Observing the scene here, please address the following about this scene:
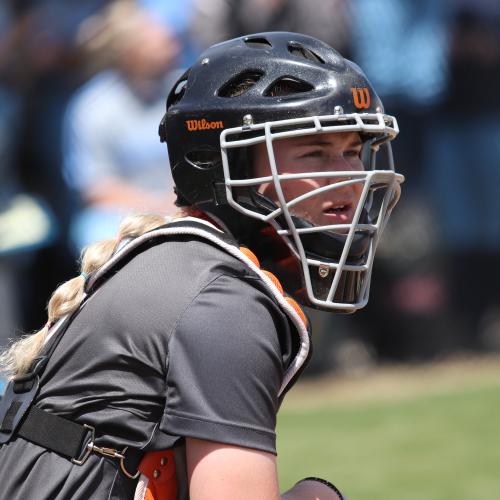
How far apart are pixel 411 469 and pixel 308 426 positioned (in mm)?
1250

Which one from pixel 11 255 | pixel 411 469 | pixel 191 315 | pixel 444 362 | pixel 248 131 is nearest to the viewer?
pixel 191 315

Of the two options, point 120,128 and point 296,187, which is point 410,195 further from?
point 296,187

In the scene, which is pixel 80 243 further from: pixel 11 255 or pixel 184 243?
pixel 184 243

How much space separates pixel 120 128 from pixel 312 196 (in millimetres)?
4513

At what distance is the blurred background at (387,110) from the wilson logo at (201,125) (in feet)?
10.8

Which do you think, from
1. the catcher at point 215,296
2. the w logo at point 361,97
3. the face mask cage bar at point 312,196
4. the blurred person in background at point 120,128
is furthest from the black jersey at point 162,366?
the blurred person in background at point 120,128

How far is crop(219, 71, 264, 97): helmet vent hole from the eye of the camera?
2.89 m

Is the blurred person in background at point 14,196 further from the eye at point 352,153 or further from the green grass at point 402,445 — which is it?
the eye at point 352,153

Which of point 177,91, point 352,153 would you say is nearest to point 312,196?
point 352,153

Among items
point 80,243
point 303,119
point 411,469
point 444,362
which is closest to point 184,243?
point 303,119

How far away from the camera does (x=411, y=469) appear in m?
6.43

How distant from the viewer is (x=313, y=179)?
283 cm

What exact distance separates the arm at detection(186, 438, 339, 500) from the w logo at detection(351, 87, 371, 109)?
3.16 feet

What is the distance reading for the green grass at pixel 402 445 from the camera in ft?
20.0
